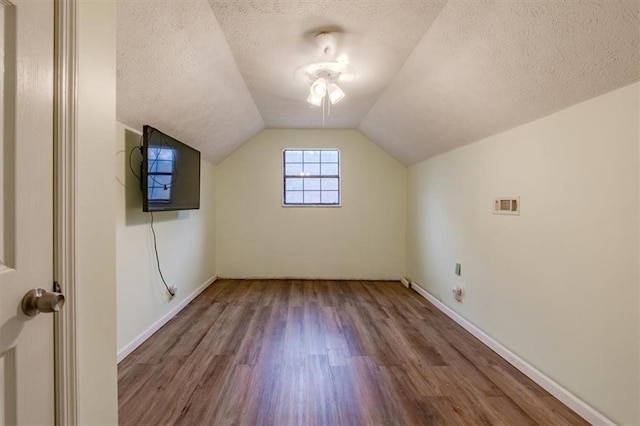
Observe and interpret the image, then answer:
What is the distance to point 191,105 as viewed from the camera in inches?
101

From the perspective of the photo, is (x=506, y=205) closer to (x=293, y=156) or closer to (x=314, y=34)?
(x=314, y=34)

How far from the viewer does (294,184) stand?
4.69 m

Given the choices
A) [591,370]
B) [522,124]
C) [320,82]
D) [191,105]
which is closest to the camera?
[591,370]

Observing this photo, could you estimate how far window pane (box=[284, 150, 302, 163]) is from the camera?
467 cm

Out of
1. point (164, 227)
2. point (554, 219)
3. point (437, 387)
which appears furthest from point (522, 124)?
point (164, 227)

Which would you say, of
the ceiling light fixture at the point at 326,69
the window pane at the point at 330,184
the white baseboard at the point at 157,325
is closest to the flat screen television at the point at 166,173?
the white baseboard at the point at 157,325

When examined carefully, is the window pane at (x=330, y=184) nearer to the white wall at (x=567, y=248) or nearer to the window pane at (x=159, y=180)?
the white wall at (x=567, y=248)

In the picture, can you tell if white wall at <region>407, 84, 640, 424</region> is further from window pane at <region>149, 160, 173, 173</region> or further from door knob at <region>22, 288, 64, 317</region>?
window pane at <region>149, 160, 173, 173</region>

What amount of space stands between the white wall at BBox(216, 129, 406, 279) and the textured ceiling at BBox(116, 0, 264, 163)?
1585 mm

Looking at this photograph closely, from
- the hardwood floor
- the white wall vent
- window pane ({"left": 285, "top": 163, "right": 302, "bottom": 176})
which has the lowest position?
the hardwood floor

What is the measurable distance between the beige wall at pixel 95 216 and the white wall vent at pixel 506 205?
8.31ft

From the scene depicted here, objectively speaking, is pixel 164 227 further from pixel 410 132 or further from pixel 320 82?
pixel 410 132

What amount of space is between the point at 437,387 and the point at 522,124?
77.8 inches

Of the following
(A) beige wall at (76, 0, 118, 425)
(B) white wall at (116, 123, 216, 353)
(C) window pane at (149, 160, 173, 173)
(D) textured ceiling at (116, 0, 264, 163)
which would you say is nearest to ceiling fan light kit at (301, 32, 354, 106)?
(D) textured ceiling at (116, 0, 264, 163)
